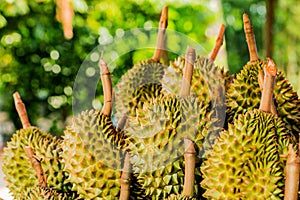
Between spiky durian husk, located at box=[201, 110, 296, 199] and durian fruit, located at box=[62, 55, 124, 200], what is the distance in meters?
0.14

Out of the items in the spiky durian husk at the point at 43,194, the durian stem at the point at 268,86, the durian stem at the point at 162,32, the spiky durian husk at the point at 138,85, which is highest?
the durian stem at the point at 162,32

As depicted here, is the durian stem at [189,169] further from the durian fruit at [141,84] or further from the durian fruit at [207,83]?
the durian fruit at [141,84]

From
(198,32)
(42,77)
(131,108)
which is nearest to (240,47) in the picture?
(198,32)

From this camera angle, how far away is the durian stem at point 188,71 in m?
0.66

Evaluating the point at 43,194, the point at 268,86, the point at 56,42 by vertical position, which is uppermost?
the point at 56,42

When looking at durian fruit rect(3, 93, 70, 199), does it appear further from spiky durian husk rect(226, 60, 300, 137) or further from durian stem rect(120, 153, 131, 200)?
spiky durian husk rect(226, 60, 300, 137)

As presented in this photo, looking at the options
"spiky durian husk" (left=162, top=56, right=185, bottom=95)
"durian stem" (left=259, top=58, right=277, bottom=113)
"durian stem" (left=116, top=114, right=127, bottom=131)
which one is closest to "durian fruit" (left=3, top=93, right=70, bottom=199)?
"durian stem" (left=116, top=114, right=127, bottom=131)

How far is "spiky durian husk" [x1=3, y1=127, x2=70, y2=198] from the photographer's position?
73 cm

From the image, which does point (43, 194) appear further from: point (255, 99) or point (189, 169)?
point (255, 99)

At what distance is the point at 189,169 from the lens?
2.01 ft

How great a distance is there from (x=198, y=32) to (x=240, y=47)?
0.94m

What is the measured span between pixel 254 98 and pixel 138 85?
22 cm

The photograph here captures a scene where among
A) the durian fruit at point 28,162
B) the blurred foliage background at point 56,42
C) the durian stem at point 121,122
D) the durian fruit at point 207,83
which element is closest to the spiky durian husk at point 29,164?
the durian fruit at point 28,162

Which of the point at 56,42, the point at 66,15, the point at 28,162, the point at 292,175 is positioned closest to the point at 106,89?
the point at 28,162
